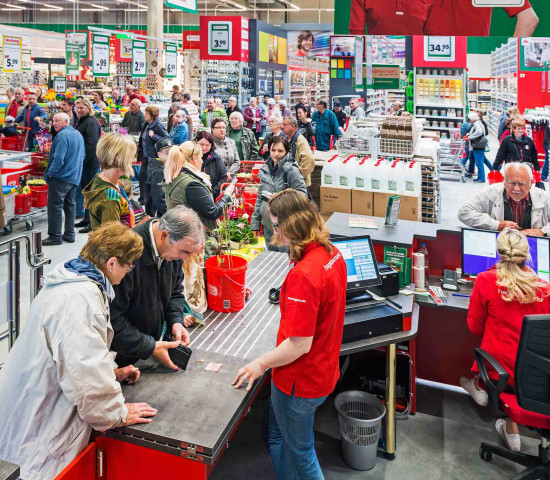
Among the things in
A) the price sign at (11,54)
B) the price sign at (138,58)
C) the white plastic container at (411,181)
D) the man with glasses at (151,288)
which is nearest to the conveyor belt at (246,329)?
the man with glasses at (151,288)

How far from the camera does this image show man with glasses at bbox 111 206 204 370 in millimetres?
2445

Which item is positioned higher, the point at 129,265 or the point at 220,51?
the point at 220,51

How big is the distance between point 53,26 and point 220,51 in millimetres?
21928

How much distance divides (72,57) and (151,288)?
1336 centimetres

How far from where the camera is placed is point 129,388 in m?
2.43

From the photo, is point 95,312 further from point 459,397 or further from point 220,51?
point 220,51

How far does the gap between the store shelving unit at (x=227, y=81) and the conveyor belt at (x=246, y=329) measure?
1566 centimetres

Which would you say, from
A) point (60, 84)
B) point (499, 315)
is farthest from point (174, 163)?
point (60, 84)

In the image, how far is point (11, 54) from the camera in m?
12.6

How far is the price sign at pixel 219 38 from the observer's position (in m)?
14.9

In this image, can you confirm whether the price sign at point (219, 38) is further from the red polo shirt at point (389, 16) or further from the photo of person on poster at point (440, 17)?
the photo of person on poster at point (440, 17)

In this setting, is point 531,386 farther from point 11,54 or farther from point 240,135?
point 11,54

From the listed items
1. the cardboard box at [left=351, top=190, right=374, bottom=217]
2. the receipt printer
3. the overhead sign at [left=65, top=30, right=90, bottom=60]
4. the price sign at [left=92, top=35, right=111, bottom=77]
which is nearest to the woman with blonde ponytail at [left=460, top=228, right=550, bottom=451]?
the receipt printer

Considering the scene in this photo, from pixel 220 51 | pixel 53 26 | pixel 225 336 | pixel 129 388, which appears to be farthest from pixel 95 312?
pixel 53 26
